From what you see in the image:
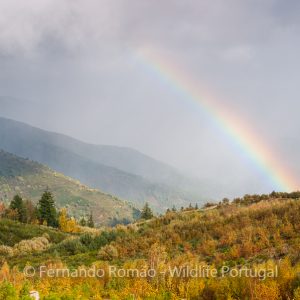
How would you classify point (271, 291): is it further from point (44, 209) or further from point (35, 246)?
point (44, 209)

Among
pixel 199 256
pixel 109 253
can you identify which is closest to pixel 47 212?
pixel 109 253

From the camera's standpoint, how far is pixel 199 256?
61.1ft

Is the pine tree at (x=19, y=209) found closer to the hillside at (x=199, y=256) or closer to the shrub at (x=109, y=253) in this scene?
the hillside at (x=199, y=256)

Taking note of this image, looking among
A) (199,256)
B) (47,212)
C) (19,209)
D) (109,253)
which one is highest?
(47,212)

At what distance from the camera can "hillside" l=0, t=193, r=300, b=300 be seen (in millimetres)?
11875

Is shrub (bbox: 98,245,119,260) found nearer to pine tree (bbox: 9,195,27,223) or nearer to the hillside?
the hillside

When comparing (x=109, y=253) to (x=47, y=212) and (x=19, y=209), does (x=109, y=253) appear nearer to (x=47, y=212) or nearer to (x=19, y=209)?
(x=19, y=209)

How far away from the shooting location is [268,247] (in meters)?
17.9

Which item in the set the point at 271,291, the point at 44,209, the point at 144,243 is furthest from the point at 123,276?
the point at 44,209

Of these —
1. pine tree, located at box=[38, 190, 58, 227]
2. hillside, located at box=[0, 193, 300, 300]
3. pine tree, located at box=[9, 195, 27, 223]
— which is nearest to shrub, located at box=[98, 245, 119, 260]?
hillside, located at box=[0, 193, 300, 300]

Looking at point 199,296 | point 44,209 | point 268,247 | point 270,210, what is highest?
point 44,209

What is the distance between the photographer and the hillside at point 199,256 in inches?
468

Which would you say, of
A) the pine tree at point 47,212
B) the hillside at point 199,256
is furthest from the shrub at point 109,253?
the pine tree at point 47,212

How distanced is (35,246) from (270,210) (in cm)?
2048
